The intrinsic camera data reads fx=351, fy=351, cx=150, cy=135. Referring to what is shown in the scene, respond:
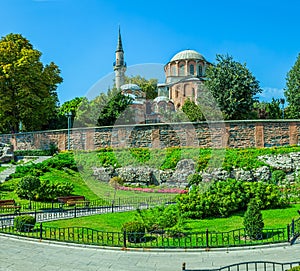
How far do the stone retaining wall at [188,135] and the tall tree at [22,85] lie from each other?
14.0 feet

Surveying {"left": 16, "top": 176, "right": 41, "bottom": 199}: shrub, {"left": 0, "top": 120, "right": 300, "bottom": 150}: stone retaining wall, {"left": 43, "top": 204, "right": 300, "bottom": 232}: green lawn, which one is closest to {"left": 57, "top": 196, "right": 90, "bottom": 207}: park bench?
{"left": 16, "top": 176, "right": 41, "bottom": 199}: shrub

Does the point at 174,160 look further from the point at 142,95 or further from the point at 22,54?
the point at 142,95

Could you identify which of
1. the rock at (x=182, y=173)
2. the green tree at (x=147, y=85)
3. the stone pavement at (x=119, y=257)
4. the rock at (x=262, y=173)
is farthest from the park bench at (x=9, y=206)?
the green tree at (x=147, y=85)

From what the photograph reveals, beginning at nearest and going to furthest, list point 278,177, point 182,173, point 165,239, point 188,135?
point 165,239 → point 278,177 → point 182,173 → point 188,135

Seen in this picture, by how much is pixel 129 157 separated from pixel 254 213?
598 inches

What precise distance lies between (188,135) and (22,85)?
15.7m

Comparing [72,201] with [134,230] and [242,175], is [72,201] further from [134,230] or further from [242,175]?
[242,175]

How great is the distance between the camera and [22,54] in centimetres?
3098

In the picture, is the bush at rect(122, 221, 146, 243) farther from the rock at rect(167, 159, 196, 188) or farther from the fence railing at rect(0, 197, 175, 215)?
the rock at rect(167, 159, 196, 188)

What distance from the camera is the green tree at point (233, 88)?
3053cm

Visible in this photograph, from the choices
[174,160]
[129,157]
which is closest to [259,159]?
[174,160]

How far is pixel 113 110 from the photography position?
31812 millimetres

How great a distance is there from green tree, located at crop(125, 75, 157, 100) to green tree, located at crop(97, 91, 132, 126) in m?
21.5

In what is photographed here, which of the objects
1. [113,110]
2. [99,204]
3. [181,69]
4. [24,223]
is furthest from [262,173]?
[181,69]
